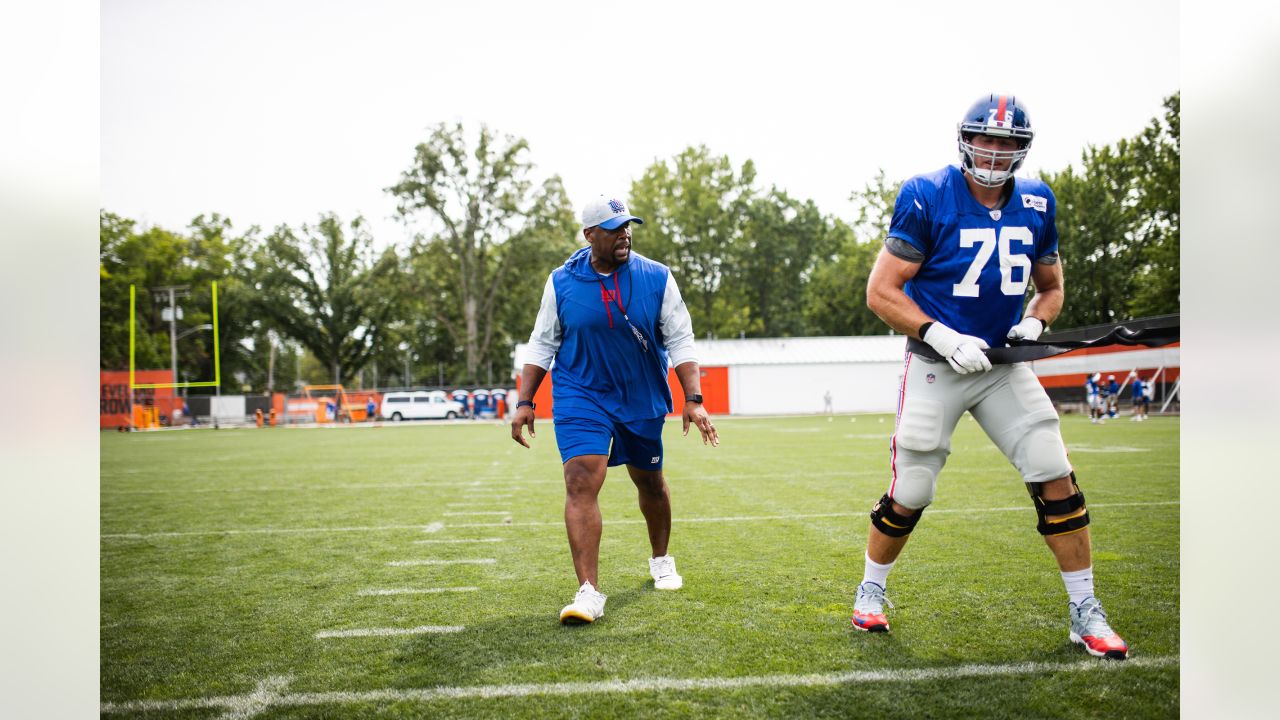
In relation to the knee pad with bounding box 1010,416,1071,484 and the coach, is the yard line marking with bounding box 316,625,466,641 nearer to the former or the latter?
the coach

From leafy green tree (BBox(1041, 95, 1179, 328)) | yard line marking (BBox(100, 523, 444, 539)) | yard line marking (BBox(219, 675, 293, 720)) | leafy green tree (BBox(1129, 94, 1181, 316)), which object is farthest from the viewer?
leafy green tree (BBox(1041, 95, 1179, 328))

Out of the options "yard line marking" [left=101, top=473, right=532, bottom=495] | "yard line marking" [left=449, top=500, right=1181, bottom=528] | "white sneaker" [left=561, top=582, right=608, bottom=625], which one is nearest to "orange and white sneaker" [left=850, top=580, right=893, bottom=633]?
"white sneaker" [left=561, top=582, right=608, bottom=625]

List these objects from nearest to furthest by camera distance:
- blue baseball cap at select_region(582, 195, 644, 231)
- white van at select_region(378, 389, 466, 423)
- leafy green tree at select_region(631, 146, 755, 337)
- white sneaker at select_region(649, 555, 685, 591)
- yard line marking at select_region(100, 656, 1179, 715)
Result: yard line marking at select_region(100, 656, 1179, 715) → blue baseball cap at select_region(582, 195, 644, 231) → white sneaker at select_region(649, 555, 685, 591) → white van at select_region(378, 389, 466, 423) → leafy green tree at select_region(631, 146, 755, 337)

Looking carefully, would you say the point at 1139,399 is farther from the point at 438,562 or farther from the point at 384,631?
the point at 384,631

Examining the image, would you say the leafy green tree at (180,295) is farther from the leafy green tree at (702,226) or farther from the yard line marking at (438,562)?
the yard line marking at (438,562)

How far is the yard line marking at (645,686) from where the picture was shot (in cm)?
321

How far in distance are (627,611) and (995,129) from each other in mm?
2711

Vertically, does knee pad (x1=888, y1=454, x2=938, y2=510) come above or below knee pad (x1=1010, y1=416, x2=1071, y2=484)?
below

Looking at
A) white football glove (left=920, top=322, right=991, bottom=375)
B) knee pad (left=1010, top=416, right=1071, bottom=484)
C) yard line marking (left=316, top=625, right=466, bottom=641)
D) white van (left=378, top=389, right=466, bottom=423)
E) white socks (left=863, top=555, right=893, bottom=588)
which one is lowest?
white van (left=378, top=389, right=466, bottom=423)

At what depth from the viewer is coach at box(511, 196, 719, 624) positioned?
455 centimetres

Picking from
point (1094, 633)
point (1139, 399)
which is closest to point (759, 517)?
point (1094, 633)

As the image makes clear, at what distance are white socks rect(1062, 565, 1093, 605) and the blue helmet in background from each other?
5.28 feet

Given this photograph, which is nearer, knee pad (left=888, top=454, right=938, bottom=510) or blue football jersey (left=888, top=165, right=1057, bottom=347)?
blue football jersey (left=888, top=165, right=1057, bottom=347)
